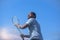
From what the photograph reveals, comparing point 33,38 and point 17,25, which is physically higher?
point 17,25

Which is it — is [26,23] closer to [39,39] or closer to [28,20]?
[28,20]

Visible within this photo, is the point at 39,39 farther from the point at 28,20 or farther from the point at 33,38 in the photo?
the point at 28,20

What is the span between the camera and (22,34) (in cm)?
577

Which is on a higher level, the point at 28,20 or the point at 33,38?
the point at 28,20

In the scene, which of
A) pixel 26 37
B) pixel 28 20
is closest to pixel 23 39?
pixel 26 37

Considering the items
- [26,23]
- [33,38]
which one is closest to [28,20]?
[26,23]

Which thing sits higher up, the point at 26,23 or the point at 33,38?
the point at 26,23

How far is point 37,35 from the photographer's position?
5.52 m

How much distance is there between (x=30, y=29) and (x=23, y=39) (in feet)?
1.15

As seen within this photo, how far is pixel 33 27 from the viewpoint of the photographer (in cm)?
558

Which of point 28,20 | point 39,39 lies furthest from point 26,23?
point 39,39

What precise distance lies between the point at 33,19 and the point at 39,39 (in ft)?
1.65

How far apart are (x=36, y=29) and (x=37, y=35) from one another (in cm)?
15

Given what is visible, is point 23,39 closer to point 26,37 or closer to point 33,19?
point 26,37
